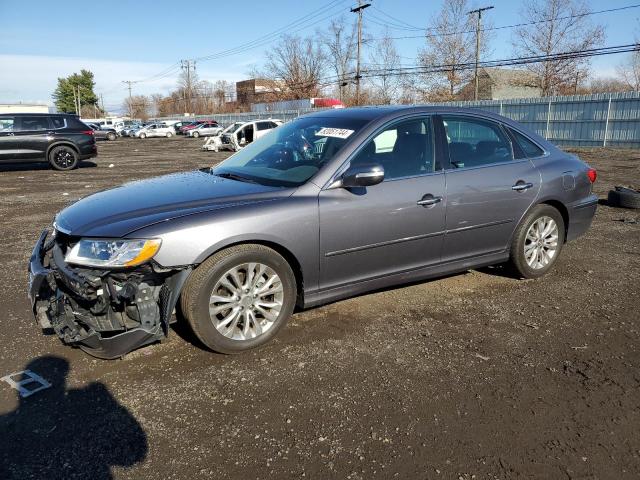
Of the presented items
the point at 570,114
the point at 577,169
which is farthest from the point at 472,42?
the point at 577,169

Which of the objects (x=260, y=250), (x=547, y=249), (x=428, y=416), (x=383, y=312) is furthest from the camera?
(x=547, y=249)

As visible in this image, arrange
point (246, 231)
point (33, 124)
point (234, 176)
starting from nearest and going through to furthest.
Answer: point (246, 231)
point (234, 176)
point (33, 124)

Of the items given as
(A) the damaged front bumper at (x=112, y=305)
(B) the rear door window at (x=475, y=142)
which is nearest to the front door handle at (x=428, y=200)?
(B) the rear door window at (x=475, y=142)

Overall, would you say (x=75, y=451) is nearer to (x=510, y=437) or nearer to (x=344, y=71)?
(x=510, y=437)

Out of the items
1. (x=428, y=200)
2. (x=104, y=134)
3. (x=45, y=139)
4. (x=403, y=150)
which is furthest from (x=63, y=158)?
(x=104, y=134)

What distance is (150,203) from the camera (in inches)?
134

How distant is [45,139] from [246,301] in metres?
14.8

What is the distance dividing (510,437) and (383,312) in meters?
1.69

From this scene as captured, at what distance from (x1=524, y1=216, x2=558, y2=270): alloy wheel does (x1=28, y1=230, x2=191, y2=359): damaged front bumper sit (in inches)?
130

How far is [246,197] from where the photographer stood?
345 centimetres

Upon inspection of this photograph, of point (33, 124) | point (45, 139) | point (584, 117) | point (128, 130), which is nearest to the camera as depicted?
point (33, 124)

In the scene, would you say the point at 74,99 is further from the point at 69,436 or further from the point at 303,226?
the point at 69,436

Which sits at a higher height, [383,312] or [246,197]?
[246,197]

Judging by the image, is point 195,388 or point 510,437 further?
point 195,388
